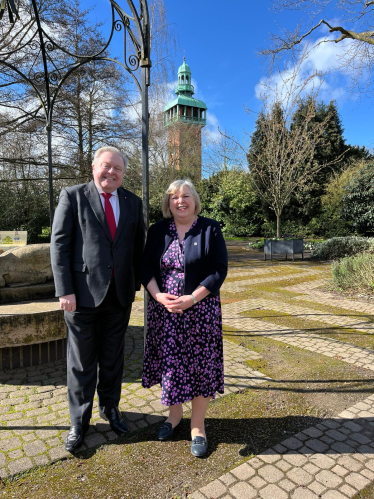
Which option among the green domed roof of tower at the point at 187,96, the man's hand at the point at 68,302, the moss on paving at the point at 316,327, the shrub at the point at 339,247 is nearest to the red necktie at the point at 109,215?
the man's hand at the point at 68,302

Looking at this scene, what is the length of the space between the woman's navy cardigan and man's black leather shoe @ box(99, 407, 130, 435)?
102cm

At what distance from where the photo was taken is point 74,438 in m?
2.26

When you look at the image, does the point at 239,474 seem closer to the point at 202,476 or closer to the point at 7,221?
the point at 202,476

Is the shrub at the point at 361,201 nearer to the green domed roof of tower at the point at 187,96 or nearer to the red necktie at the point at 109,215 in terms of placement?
the red necktie at the point at 109,215

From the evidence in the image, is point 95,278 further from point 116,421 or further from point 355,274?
point 355,274

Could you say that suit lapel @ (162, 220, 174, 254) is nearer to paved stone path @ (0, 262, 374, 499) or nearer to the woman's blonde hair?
the woman's blonde hair

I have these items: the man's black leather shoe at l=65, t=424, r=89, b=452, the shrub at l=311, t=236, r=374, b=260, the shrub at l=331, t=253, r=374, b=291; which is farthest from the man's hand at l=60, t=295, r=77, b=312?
the shrub at l=311, t=236, r=374, b=260

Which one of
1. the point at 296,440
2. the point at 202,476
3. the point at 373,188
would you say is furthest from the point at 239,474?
the point at 373,188

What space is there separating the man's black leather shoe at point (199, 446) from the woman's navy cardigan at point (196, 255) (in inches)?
38.7

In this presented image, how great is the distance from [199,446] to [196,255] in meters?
1.26

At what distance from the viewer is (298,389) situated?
10.6ft

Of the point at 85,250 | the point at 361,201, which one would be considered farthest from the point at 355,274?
the point at 361,201

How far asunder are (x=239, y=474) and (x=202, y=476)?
0.75 feet

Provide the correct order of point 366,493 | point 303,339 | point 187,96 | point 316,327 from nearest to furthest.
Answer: point 366,493 < point 303,339 < point 316,327 < point 187,96
